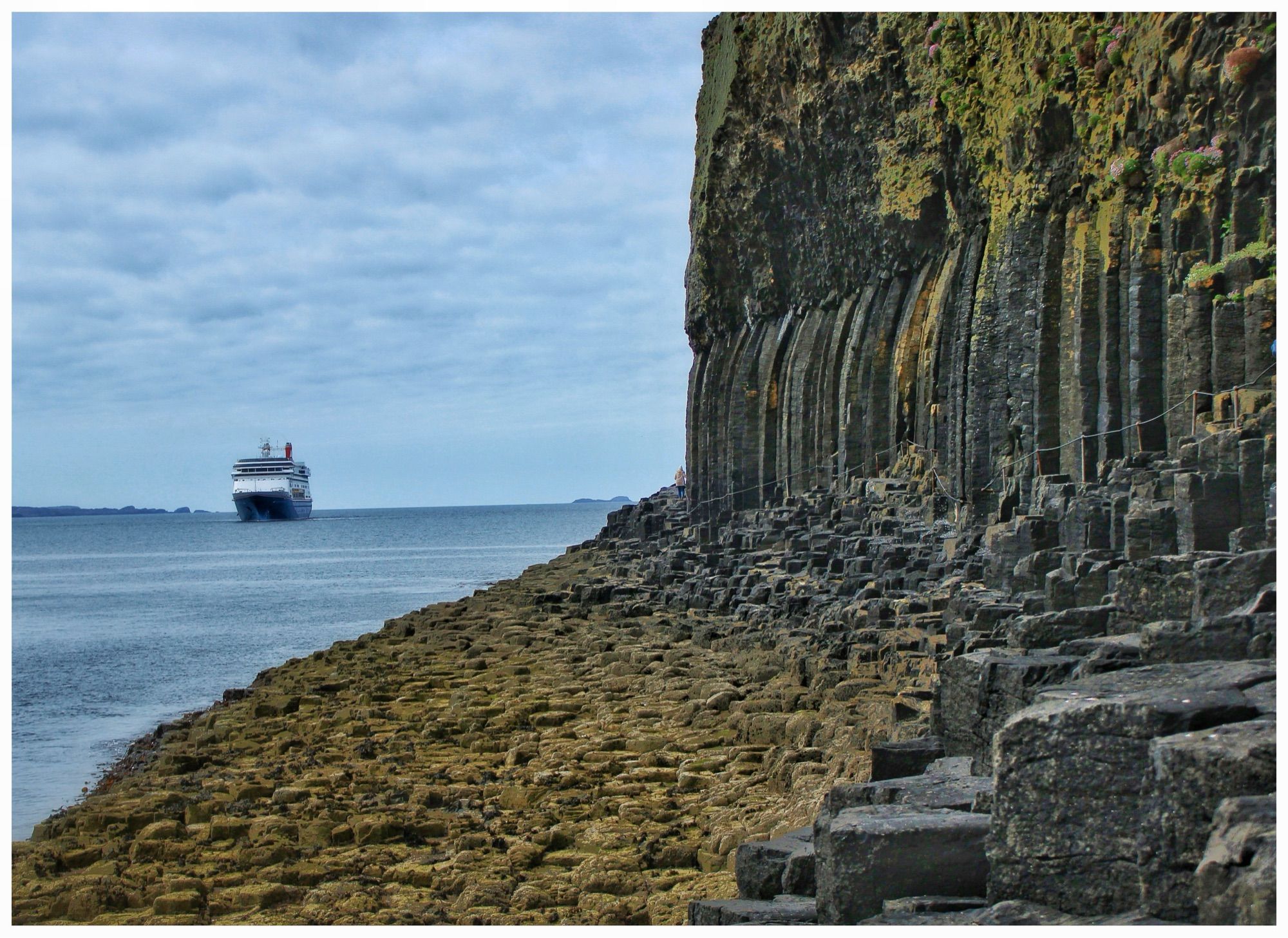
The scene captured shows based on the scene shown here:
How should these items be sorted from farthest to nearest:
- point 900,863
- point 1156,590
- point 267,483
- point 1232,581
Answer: point 267,483
point 1156,590
point 1232,581
point 900,863

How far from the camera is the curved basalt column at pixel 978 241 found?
50.9 ft

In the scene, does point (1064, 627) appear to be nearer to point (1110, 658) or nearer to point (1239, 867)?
point (1110, 658)

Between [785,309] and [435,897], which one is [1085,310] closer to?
[435,897]

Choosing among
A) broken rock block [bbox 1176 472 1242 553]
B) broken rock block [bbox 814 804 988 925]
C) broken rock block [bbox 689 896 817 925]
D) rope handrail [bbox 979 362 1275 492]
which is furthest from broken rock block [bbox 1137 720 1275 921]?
rope handrail [bbox 979 362 1275 492]

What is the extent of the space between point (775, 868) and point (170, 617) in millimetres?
42140

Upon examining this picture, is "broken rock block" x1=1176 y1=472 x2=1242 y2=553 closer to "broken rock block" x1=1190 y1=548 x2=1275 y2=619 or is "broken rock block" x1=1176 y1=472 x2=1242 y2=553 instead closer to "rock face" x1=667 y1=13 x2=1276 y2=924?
"rock face" x1=667 y1=13 x2=1276 y2=924

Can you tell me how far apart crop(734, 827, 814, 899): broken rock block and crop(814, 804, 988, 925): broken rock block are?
2.48 ft

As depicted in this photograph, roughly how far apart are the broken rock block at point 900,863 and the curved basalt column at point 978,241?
911 centimetres

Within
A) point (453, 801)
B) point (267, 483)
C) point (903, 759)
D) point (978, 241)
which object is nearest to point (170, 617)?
point (978, 241)

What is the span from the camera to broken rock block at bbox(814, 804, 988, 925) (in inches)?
223

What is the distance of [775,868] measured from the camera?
272 inches

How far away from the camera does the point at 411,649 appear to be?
975 inches

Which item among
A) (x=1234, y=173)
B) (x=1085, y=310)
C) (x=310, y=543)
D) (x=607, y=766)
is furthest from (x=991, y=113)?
(x=310, y=543)

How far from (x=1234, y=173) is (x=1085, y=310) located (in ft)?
14.5
